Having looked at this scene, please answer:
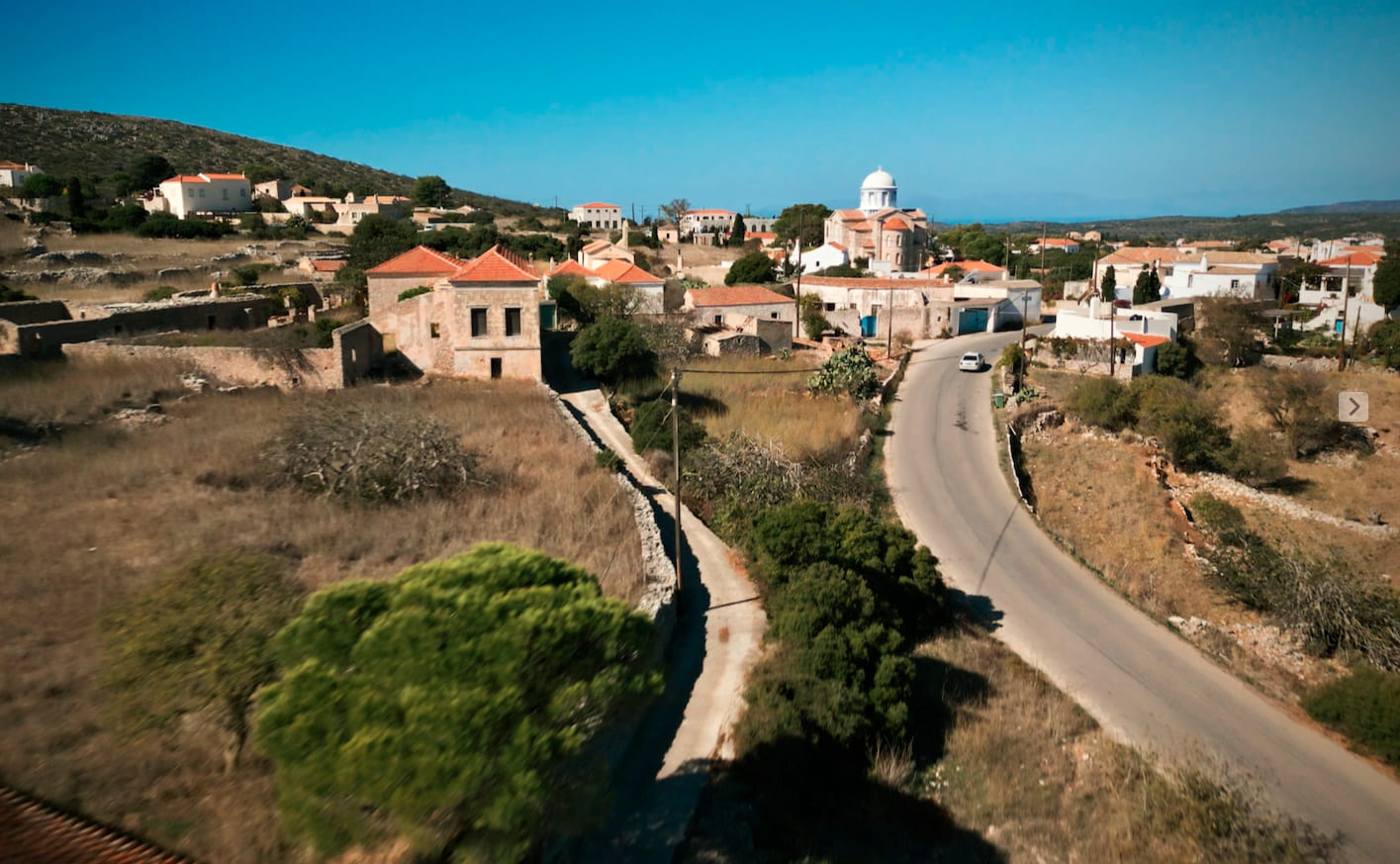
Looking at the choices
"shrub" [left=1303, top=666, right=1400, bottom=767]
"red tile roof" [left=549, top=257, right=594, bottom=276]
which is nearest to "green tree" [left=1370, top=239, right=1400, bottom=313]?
"shrub" [left=1303, top=666, right=1400, bottom=767]

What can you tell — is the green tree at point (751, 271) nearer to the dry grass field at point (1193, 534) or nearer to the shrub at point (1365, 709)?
the dry grass field at point (1193, 534)

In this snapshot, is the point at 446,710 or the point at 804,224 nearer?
the point at 446,710

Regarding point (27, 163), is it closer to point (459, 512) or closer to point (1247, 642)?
point (459, 512)

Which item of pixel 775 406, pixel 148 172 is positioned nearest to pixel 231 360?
pixel 775 406

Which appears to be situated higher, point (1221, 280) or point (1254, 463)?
point (1221, 280)

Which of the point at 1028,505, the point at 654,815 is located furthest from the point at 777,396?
the point at 654,815

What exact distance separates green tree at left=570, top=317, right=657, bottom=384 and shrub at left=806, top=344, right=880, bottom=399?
19.6ft

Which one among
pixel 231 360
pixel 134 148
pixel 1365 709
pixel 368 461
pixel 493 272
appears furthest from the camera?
pixel 134 148

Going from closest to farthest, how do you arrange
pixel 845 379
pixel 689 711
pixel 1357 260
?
pixel 689 711 < pixel 845 379 < pixel 1357 260

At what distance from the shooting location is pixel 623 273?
133 feet

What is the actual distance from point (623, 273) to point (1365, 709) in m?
34.2

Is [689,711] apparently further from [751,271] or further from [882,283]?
[751,271]

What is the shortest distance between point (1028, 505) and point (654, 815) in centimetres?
1537

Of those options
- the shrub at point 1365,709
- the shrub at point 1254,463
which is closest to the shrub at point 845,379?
the shrub at point 1254,463
